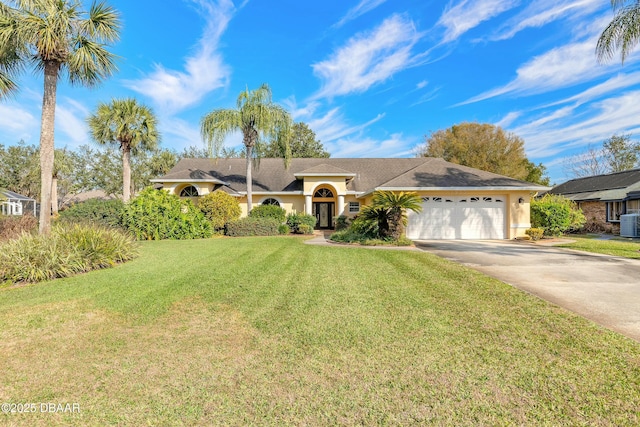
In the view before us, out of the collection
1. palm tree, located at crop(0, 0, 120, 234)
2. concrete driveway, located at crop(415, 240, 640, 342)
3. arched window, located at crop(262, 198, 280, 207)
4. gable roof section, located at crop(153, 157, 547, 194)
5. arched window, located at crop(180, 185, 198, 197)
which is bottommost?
concrete driveway, located at crop(415, 240, 640, 342)

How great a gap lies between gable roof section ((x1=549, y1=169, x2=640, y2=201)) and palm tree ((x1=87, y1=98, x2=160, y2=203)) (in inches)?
1263

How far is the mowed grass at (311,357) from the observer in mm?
2588

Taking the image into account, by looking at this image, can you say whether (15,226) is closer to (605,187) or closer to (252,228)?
(252,228)

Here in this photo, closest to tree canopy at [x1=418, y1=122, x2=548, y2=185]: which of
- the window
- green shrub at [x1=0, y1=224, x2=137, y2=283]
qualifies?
the window

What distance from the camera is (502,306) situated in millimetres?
5098

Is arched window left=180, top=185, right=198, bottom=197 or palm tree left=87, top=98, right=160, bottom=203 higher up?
palm tree left=87, top=98, right=160, bottom=203

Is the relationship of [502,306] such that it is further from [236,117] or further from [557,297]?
[236,117]

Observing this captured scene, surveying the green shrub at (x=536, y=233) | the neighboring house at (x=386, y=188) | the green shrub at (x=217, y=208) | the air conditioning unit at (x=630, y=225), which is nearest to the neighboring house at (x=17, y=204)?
the neighboring house at (x=386, y=188)

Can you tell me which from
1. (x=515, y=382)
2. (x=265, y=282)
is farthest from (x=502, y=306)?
(x=265, y=282)

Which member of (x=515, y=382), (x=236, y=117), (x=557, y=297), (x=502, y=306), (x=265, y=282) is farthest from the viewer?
(x=236, y=117)

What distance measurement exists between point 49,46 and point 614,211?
106 ft

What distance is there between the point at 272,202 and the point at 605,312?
20.1 meters

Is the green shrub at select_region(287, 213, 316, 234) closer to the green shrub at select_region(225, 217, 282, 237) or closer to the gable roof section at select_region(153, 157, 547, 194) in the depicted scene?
the green shrub at select_region(225, 217, 282, 237)

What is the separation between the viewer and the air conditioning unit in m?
17.2
